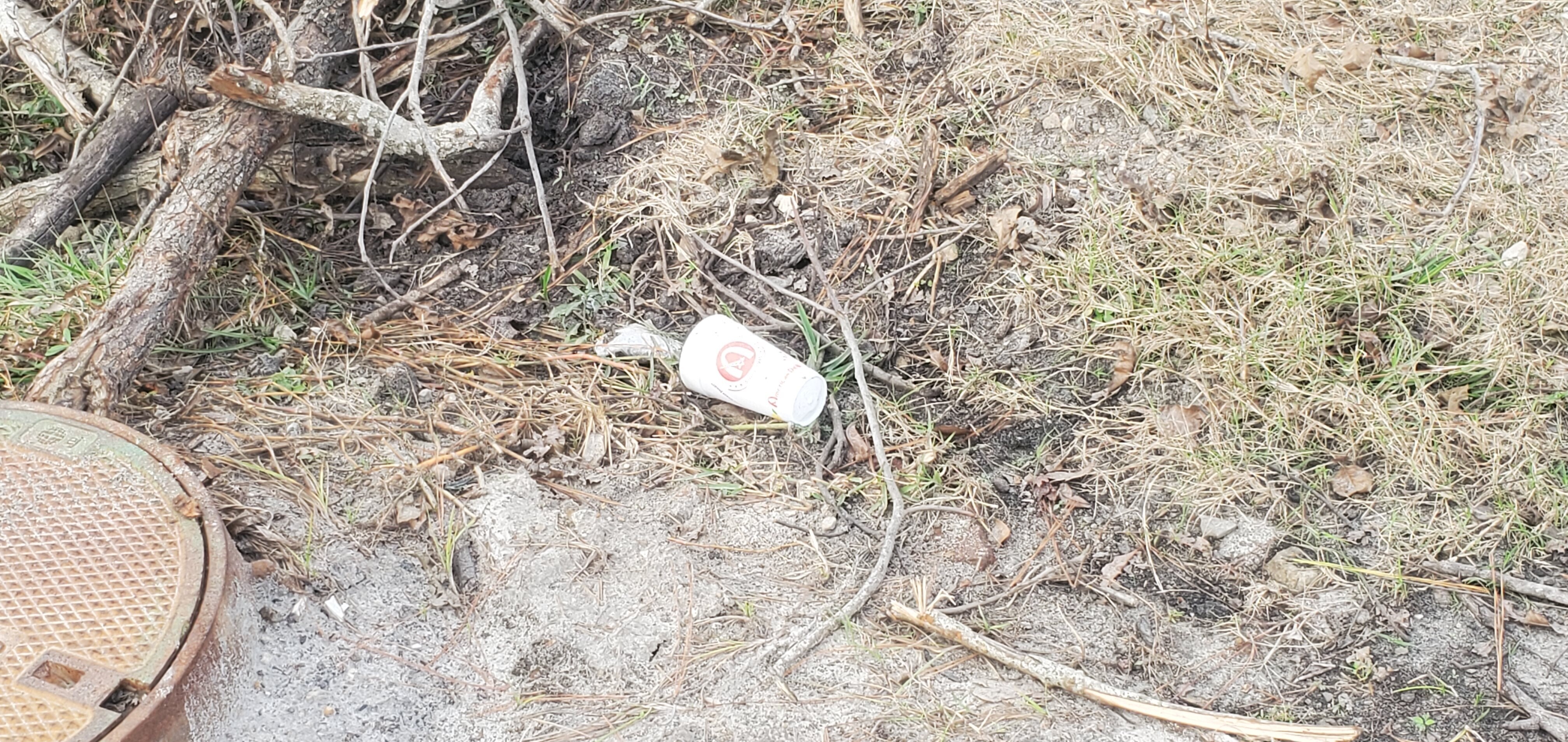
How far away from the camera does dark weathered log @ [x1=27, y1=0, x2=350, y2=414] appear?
85.9 inches

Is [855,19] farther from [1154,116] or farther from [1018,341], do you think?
[1018,341]

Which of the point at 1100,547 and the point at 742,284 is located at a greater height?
the point at 742,284

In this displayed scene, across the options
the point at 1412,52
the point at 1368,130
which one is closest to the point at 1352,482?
the point at 1368,130

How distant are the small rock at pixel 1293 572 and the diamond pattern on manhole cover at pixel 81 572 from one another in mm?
1916

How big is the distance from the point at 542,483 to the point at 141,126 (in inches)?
56.0

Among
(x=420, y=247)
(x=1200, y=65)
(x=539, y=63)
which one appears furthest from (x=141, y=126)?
(x=1200, y=65)

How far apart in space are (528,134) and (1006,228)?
1160 mm

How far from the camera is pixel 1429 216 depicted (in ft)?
8.43

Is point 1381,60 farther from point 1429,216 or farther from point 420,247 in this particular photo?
point 420,247

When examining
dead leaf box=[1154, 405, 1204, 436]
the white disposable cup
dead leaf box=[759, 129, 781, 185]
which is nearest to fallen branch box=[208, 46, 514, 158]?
dead leaf box=[759, 129, 781, 185]

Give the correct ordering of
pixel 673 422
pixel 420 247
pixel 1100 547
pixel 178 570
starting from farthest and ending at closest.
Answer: pixel 420 247
pixel 673 422
pixel 1100 547
pixel 178 570

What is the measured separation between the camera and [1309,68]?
2.78 meters

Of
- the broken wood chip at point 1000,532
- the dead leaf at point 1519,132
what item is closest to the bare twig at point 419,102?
the broken wood chip at point 1000,532

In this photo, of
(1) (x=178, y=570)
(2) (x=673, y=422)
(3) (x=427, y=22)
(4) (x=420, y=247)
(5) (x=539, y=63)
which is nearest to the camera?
(1) (x=178, y=570)
